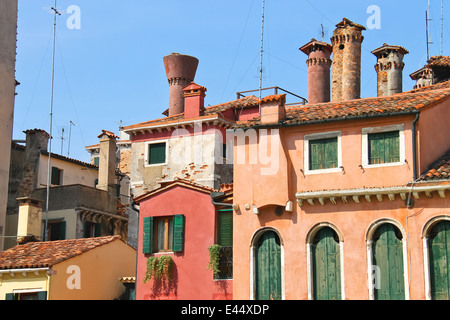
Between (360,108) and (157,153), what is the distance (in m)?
13.7

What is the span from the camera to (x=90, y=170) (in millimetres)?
43469

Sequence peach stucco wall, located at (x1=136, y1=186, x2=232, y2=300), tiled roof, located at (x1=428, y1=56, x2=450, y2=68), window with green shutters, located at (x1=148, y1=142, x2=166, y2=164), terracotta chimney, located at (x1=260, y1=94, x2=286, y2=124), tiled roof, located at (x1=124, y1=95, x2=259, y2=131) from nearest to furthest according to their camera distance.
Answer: terracotta chimney, located at (x1=260, y1=94, x2=286, y2=124) < peach stucco wall, located at (x1=136, y1=186, x2=232, y2=300) < tiled roof, located at (x1=124, y1=95, x2=259, y2=131) < window with green shutters, located at (x1=148, y1=142, x2=166, y2=164) < tiled roof, located at (x1=428, y1=56, x2=450, y2=68)

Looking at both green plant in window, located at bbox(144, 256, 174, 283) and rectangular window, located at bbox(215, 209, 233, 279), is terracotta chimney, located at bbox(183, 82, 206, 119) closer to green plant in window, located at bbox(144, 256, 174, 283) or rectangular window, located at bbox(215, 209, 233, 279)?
rectangular window, located at bbox(215, 209, 233, 279)

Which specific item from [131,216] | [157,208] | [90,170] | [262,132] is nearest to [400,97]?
[262,132]

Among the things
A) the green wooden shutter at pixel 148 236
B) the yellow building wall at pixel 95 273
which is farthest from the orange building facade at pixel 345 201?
the yellow building wall at pixel 95 273

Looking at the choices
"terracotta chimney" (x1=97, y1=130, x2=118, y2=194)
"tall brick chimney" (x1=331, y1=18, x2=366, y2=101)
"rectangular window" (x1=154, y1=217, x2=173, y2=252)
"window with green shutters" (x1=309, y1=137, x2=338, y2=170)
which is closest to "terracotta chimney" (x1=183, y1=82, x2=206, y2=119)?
"terracotta chimney" (x1=97, y1=130, x2=118, y2=194)

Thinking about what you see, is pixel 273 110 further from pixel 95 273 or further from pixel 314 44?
pixel 314 44

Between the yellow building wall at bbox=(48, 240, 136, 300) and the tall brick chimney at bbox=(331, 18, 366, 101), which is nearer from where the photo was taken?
the yellow building wall at bbox=(48, 240, 136, 300)

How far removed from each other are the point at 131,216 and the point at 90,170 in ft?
19.7

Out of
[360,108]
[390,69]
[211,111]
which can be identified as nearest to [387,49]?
[390,69]

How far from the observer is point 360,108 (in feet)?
84.2

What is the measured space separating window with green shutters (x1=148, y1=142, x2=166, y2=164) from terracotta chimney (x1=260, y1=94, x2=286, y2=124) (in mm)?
11308

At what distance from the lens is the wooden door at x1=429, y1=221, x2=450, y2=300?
22.4 m

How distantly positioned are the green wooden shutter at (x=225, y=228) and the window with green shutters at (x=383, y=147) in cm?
528
